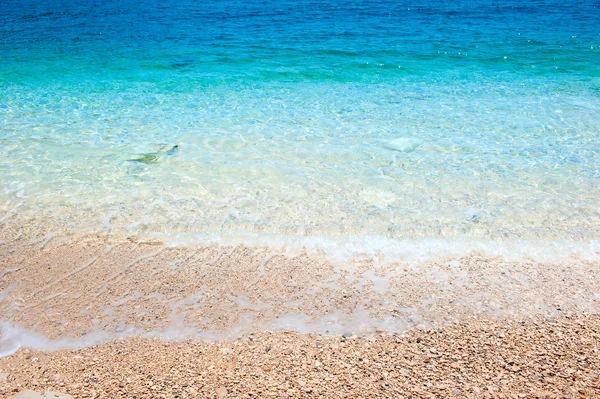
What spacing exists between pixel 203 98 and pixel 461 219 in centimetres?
628

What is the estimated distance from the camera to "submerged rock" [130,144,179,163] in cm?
693

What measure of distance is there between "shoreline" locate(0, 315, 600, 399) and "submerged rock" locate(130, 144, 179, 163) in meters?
3.74

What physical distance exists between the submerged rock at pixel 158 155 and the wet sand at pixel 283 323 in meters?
2.12

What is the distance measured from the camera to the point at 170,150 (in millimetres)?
7293

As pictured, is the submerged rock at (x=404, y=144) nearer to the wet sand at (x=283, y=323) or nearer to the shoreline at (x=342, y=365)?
the wet sand at (x=283, y=323)

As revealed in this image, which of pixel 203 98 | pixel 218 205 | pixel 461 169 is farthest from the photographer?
pixel 203 98

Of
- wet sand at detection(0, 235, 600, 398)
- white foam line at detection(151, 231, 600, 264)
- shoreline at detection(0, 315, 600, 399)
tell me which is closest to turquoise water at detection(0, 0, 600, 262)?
white foam line at detection(151, 231, 600, 264)

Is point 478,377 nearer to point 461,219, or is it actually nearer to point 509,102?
point 461,219

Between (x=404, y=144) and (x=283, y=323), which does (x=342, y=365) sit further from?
(x=404, y=144)

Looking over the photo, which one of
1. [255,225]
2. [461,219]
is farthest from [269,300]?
[461,219]

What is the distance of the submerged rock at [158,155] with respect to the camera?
6932 millimetres

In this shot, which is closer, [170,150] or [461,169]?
[461,169]

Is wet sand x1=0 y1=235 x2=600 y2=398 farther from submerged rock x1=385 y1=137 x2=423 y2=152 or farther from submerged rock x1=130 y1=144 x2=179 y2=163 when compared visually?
submerged rock x1=385 y1=137 x2=423 y2=152

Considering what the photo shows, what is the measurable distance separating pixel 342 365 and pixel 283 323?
68cm
